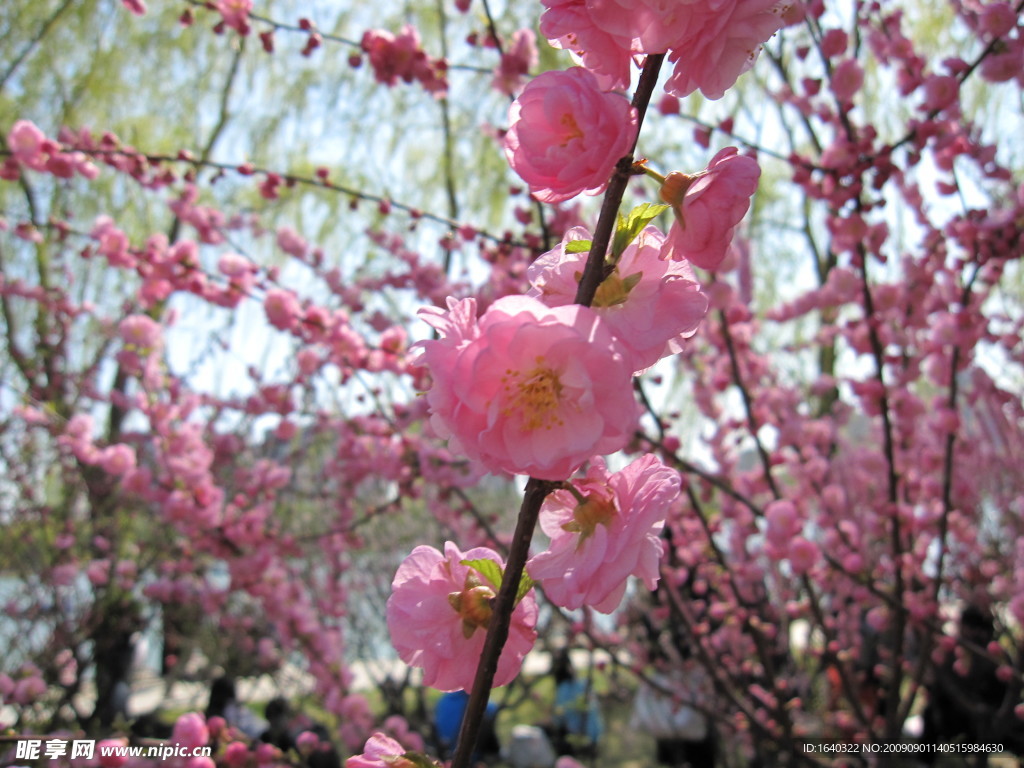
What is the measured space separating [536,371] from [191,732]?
1178 mm

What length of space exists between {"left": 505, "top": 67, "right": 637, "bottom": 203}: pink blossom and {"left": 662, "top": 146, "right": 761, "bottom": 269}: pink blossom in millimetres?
70

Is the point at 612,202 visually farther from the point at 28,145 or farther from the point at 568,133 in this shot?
the point at 28,145

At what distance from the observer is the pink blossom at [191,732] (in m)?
1.31

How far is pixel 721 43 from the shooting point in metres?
0.59

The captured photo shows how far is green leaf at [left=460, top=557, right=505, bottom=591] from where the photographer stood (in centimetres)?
67

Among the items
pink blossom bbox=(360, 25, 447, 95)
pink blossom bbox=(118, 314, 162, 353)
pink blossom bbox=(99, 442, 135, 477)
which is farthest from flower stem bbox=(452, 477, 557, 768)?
pink blossom bbox=(99, 442, 135, 477)

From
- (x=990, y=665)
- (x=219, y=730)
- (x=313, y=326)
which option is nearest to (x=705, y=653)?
(x=219, y=730)

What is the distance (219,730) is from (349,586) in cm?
333

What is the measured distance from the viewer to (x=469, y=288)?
3127 mm

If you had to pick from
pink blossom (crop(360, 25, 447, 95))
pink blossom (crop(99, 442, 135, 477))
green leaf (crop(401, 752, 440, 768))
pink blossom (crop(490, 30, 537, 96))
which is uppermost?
Answer: pink blossom (crop(490, 30, 537, 96))

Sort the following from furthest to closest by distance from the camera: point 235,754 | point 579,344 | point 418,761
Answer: point 235,754 < point 418,761 < point 579,344

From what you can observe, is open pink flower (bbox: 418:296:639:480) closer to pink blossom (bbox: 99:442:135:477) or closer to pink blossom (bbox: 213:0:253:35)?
pink blossom (bbox: 213:0:253:35)

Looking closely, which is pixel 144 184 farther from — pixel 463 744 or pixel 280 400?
pixel 463 744

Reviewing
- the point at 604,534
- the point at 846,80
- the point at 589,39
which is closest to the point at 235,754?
the point at 604,534
